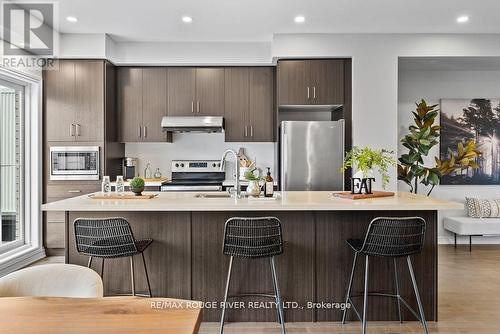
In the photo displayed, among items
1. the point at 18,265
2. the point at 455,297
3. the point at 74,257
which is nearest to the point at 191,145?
the point at 18,265

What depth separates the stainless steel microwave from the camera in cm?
476

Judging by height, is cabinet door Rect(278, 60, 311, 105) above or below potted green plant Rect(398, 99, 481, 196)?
above

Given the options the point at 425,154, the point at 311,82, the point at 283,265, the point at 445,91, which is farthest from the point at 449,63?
the point at 283,265

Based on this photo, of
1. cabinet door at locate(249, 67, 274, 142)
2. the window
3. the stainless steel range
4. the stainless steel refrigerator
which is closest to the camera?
the window

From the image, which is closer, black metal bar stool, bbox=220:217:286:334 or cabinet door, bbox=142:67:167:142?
black metal bar stool, bbox=220:217:286:334

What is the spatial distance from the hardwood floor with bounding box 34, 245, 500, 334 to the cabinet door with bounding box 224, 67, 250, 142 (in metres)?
2.89

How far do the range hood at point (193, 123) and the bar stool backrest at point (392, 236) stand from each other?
9.77 ft

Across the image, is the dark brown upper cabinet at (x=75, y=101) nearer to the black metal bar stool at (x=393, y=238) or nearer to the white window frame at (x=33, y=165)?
the white window frame at (x=33, y=165)

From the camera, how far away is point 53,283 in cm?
155

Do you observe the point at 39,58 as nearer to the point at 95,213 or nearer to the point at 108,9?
the point at 108,9

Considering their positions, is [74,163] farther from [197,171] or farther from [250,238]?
[250,238]

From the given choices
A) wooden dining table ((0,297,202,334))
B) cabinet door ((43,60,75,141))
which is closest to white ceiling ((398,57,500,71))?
cabinet door ((43,60,75,141))

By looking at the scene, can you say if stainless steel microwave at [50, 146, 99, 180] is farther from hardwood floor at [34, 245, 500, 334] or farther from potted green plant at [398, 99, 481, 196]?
potted green plant at [398, 99, 481, 196]

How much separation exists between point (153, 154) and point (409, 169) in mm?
3704
